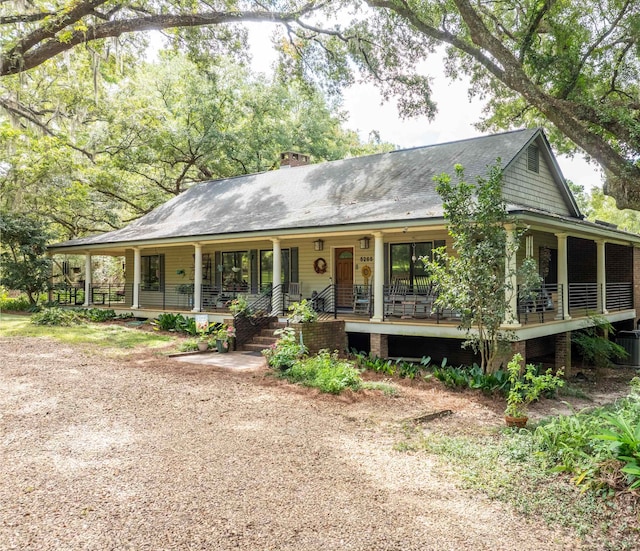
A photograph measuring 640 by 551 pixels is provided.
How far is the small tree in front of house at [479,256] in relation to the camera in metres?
8.61

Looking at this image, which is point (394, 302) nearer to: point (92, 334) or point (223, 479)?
point (223, 479)

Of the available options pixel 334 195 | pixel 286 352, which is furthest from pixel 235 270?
pixel 286 352

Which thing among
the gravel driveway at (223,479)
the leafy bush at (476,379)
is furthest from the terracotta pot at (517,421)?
the leafy bush at (476,379)

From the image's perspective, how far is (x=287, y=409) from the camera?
7.37 metres

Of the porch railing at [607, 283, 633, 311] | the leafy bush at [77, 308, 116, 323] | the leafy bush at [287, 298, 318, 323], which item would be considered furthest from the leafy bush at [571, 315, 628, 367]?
the leafy bush at [77, 308, 116, 323]

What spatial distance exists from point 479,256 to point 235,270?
1119cm

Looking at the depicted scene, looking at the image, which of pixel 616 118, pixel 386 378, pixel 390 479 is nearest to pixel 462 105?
pixel 616 118

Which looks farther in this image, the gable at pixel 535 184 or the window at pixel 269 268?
the window at pixel 269 268

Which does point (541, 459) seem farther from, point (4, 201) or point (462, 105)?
point (4, 201)

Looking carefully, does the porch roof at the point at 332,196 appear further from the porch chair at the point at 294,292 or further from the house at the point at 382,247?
the porch chair at the point at 294,292

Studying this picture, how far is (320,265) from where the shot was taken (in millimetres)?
15898

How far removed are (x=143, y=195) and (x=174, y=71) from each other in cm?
769

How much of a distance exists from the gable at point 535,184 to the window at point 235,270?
9211mm

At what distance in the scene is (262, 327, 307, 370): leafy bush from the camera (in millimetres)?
9820
